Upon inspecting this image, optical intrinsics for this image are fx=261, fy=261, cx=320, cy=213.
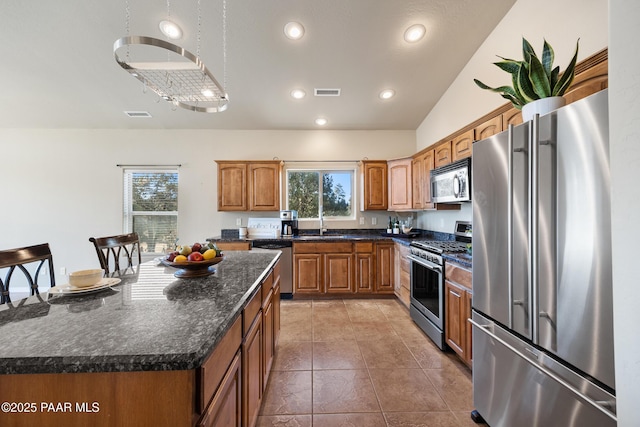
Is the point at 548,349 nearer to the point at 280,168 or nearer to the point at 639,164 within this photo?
the point at 639,164

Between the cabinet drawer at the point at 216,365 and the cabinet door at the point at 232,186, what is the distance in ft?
11.0

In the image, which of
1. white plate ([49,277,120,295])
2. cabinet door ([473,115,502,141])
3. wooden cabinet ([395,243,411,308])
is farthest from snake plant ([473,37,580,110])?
white plate ([49,277,120,295])

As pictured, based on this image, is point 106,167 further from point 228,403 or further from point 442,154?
point 442,154

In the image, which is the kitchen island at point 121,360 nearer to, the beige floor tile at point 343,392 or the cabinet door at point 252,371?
the cabinet door at point 252,371

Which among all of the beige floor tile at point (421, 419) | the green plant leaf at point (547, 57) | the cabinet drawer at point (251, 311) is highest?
the green plant leaf at point (547, 57)

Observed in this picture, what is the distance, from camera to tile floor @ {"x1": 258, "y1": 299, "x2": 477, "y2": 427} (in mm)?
1701

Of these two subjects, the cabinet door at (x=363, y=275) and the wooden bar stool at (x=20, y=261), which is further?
the cabinet door at (x=363, y=275)

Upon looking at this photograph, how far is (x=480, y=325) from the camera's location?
1629 millimetres

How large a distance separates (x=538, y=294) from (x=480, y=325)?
0.54 metres

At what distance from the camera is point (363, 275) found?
12.9 feet

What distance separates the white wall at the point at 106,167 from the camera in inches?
171

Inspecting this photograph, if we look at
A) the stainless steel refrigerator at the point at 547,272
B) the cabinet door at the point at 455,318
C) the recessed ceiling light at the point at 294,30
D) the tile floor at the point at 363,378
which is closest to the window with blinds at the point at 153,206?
the tile floor at the point at 363,378

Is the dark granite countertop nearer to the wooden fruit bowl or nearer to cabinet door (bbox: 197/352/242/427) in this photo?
the wooden fruit bowl

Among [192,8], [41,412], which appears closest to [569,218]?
[41,412]
